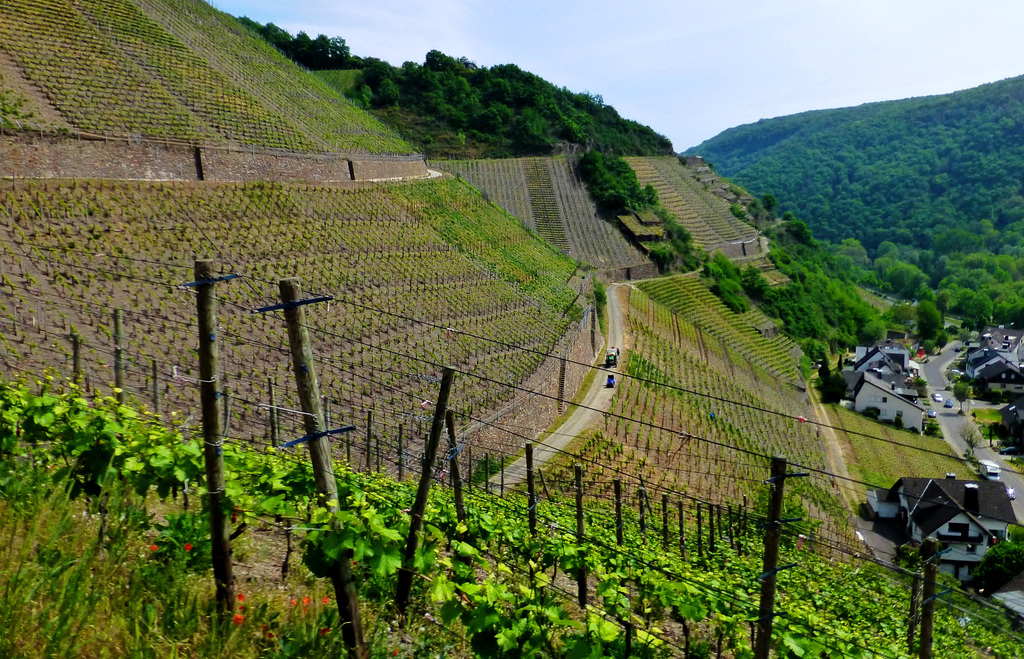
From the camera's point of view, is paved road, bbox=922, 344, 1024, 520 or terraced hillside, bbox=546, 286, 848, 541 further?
paved road, bbox=922, 344, 1024, 520

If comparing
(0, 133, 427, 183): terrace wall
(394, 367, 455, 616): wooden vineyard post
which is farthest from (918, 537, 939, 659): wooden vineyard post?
(0, 133, 427, 183): terrace wall

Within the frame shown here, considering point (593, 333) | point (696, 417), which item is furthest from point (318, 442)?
point (593, 333)

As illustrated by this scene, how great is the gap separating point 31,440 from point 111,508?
181 cm

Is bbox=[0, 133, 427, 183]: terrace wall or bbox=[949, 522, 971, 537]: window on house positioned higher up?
bbox=[0, 133, 427, 183]: terrace wall

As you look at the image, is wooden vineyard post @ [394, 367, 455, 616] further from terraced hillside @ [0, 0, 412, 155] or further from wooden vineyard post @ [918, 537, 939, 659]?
terraced hillside @ [0, 0, 412, 155]

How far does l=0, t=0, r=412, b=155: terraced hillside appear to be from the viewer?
2367 cm

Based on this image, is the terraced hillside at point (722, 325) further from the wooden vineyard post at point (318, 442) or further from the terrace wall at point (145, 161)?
the wooden vineyard post at point (318, 442)

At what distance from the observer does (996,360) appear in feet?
196

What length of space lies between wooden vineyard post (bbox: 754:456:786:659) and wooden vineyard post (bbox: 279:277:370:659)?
8.87ft

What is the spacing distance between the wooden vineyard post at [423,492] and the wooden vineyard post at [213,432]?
1177 mm

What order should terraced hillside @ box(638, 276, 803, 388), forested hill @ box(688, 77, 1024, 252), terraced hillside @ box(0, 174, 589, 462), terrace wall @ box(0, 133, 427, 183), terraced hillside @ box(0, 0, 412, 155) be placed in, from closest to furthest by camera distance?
terraced hillside @ box(0, 174, 589, 462), terrace wall @ box(0, 133, 427, 183), terraced hillside @ box(0, 0, 412, 155), terraced hillside @ box(638, 276, 803, 388), forested hill @ box(688, 77, 1024, 252)

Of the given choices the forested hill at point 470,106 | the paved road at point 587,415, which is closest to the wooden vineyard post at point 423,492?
the paved road at point 587,415

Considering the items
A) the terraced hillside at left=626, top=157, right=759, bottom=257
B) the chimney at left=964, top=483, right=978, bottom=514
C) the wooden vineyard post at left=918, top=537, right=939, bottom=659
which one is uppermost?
the terraced hillside at left=626, top=157, right=759, bottom=257

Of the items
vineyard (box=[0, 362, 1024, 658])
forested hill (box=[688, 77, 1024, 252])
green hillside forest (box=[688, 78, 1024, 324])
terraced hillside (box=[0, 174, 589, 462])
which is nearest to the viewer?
vineyard (box=[0, 362, 1024, 658])
